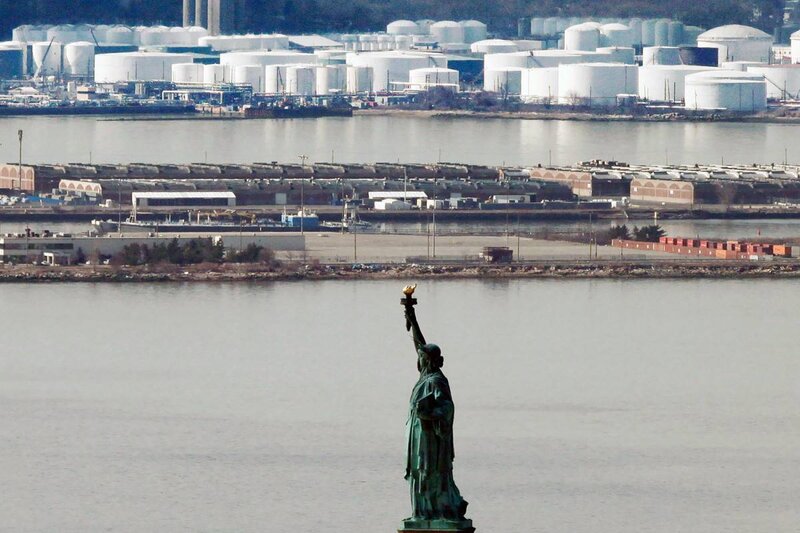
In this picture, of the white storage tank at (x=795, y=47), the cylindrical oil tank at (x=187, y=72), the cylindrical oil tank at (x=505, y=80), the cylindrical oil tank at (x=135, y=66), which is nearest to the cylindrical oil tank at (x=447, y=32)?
the cylindrical oil tank at (x=135, y=66)

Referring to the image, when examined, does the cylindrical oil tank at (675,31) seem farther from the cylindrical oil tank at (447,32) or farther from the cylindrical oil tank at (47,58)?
the cylindrical oil tank at (47,58)

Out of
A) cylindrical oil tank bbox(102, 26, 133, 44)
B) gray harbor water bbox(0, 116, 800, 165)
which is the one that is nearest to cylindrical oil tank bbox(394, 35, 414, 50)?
cylindrical oil tank bbox(102, 26, 133, 44)

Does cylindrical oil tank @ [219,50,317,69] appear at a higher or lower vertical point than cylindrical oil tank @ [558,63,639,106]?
higher

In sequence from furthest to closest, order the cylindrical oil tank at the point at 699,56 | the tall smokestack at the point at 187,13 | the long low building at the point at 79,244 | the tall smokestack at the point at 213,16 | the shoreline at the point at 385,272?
the tall smokestack at the point at 187,13 → the tall smokestack at the point at 213,16 → the cylindrical oil tank at the point at 699,56 → the long low building at the point at 79,244 → the shoreline at the point at 385,272

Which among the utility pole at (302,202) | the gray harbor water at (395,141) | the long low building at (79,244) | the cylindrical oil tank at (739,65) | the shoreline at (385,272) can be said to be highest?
the cylindrical oil tank at (739,65)

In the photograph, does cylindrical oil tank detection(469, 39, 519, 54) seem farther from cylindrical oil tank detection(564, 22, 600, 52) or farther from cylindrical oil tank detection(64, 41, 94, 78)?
cylindrical oil tank detection(64, 41, 94, 78)

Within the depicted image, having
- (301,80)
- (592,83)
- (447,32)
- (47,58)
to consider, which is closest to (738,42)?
(592,83)
